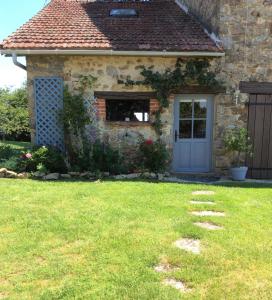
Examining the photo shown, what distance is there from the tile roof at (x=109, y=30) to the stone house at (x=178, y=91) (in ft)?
0.09

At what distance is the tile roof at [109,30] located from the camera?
8289 mm

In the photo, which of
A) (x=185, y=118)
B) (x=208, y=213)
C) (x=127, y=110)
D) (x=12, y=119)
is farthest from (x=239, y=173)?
(x=12, y=119)

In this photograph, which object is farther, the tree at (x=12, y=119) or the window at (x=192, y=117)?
the tree at (x=12, y=119)

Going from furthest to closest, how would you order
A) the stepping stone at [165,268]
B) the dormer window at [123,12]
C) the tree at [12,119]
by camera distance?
the tree at [12,119] → the dormer window at [123,12] → the stepping stone at [165,268]

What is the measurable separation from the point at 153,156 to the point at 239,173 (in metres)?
2.04

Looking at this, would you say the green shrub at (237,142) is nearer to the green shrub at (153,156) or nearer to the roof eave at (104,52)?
the green shrub at (153,156)

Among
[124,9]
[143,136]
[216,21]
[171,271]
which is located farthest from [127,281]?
[124,9]

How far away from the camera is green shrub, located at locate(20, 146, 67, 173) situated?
7.84 m

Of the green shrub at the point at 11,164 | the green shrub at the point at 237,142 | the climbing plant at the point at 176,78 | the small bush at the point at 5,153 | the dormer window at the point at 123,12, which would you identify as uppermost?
the dormer window at the point at 123,12

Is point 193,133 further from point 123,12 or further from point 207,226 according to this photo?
point 207,226

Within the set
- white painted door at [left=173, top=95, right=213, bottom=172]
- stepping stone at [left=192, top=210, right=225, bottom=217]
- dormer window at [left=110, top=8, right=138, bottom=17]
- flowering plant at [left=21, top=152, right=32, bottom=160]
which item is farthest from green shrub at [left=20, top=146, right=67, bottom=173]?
dormer window at [left=110, top=8, right=138, bottom=17]

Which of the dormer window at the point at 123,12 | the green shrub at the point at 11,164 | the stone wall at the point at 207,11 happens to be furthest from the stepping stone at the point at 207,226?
the dormer window at the point at 123,12

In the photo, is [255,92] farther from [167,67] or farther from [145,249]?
[145,249]

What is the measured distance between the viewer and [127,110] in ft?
28.7
